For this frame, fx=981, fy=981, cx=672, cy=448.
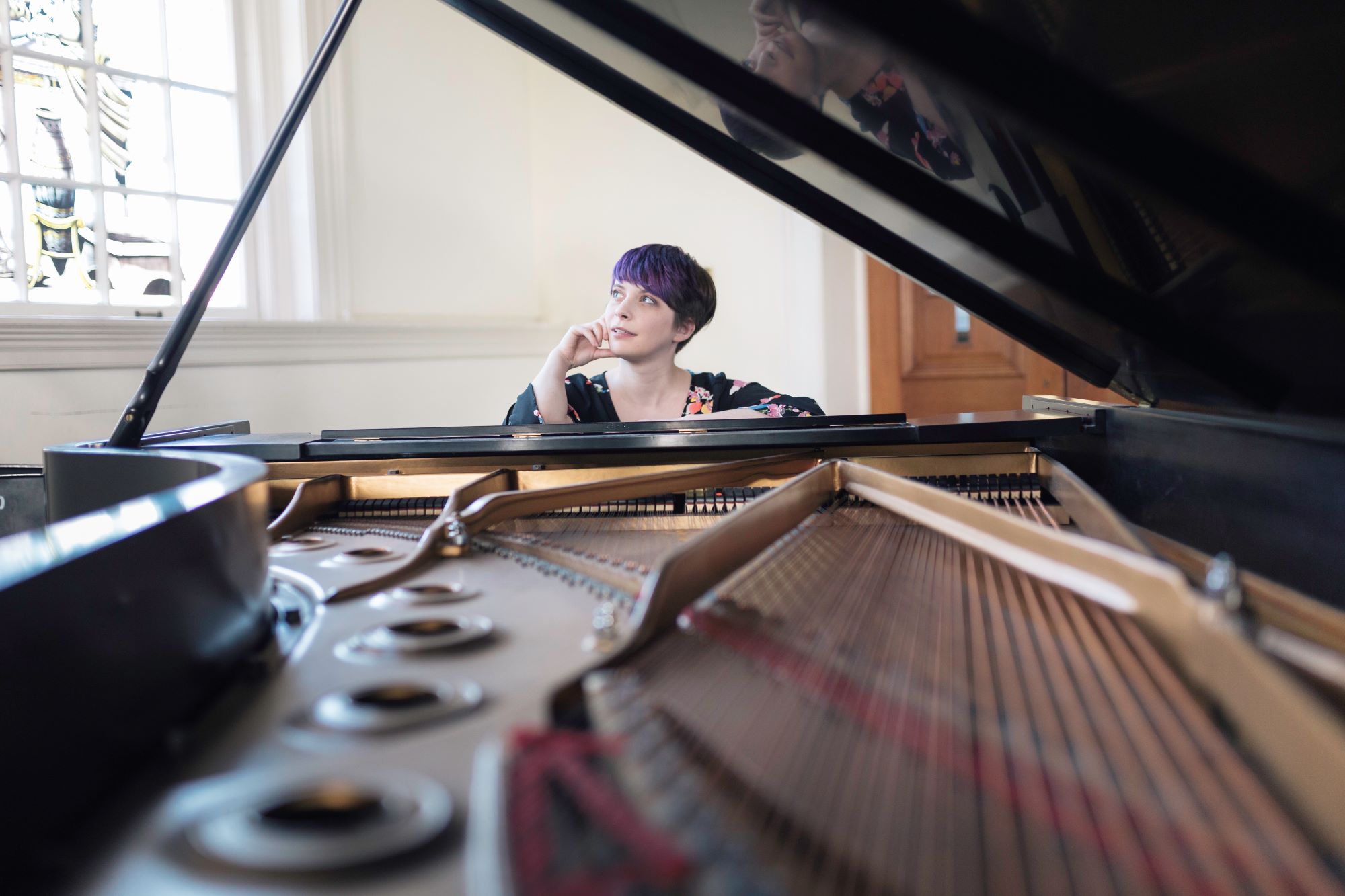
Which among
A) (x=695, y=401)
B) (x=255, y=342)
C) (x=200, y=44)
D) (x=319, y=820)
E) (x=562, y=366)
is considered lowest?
(x=319, y=820)

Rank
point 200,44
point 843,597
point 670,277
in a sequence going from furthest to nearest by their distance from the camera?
1. point 200,44
2. point 670,277
3. point 843,597

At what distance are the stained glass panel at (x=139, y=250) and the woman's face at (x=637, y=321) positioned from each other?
5.44ft

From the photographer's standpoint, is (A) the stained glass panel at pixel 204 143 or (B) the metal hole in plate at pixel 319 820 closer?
(B) the metal hole in plate at pixel 319 820

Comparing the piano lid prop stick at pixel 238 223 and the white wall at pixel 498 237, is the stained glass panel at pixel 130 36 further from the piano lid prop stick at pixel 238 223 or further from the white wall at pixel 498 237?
the piano lid prop stick at pixel 238 223

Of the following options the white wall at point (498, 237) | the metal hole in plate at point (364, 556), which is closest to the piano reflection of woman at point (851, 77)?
the metal hole in plate at point (364, 556)

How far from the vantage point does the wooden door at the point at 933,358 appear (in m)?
4.70

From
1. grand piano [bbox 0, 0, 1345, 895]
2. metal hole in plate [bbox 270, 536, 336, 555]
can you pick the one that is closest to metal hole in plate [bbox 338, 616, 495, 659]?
grand piano [bbox 0, 0, 1345, 895]

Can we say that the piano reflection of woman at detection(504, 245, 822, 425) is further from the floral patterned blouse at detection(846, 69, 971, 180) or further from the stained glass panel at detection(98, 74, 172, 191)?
the floral patterned blouse at detection(846, 69, 971, 180)

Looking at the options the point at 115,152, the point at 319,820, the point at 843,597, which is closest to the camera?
the point at 319,820

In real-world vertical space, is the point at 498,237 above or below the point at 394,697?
above

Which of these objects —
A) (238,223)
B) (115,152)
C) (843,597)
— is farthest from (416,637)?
(115,152)

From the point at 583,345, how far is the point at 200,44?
6.34ft

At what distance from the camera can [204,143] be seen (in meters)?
3.73

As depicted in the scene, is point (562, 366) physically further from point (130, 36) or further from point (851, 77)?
point (851, 77)
